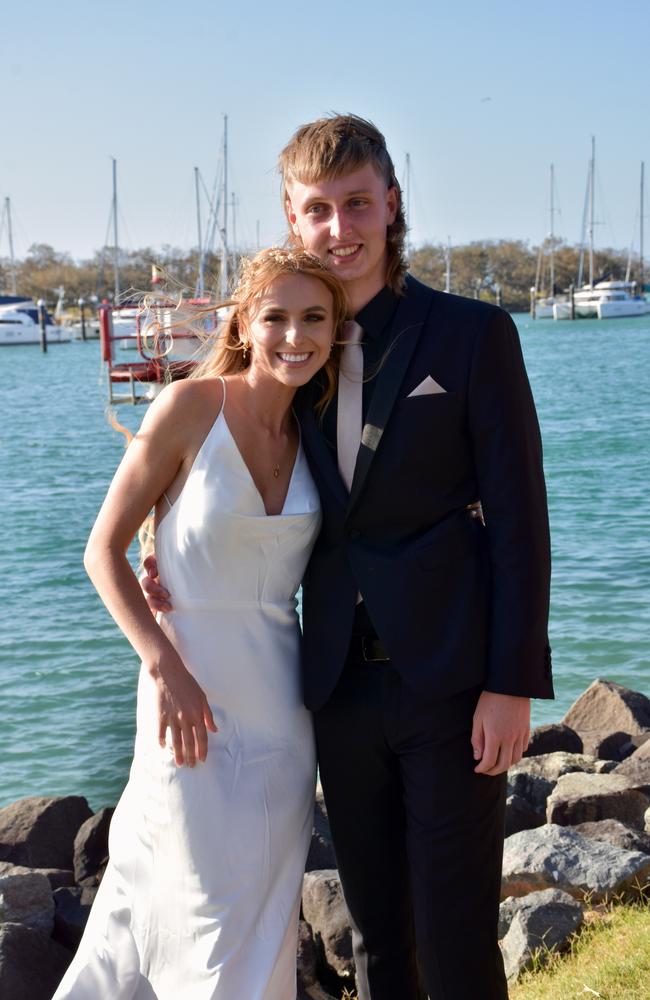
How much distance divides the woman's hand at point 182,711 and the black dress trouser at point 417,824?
35 cm

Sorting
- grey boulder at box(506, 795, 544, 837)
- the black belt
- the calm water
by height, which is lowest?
the calm water

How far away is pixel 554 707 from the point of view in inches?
415

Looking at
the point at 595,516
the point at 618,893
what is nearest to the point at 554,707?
the point at 618,893

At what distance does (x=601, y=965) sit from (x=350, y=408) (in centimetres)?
210

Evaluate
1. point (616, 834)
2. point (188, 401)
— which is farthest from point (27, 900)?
point (188, 401)

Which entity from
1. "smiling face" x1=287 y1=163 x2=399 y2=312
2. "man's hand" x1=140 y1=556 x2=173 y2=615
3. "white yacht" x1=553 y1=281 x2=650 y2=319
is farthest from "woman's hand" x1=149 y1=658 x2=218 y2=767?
"white yacht" x1=553 y1=281 x2=650 y2=319

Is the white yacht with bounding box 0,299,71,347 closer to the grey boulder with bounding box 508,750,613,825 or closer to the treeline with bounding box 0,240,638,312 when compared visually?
the treeline with bounding box 0,240,638,312

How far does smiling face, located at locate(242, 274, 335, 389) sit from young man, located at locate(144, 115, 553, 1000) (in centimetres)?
10

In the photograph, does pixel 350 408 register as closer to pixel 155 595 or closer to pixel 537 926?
pixel 155 595

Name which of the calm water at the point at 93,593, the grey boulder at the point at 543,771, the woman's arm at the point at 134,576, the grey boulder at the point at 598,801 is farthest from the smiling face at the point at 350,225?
the calm water at the point at 93,593

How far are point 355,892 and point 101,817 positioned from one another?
349cm

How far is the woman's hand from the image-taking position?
3207mm

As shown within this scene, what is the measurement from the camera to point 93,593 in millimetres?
15656

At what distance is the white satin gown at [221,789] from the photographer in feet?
10.9
